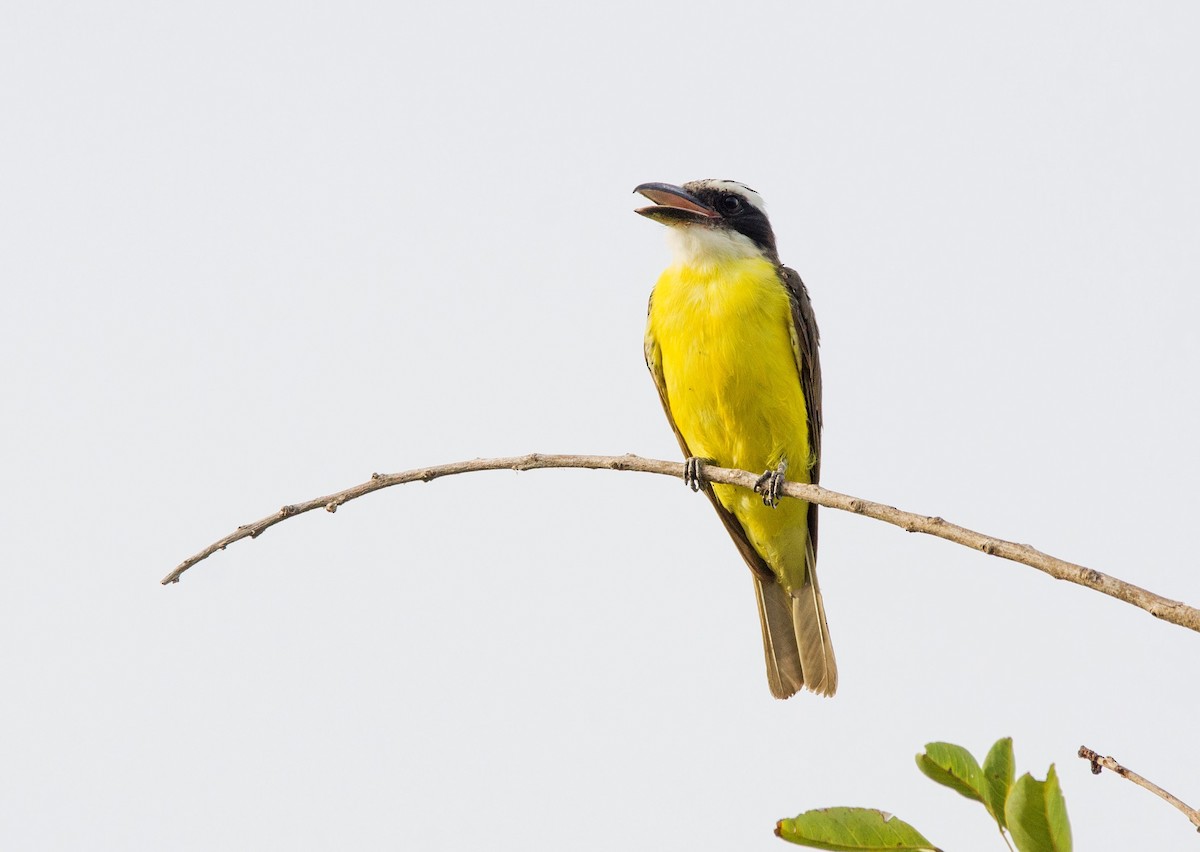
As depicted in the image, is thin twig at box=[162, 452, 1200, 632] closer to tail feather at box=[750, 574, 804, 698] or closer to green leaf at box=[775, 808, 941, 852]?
green leaf at box=[775, 808, 941, 852]

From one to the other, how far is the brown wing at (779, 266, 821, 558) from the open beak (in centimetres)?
57

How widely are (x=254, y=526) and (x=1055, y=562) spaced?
246 cm

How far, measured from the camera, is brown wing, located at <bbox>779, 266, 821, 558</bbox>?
24.2 ft

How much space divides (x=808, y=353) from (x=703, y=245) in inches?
31.7

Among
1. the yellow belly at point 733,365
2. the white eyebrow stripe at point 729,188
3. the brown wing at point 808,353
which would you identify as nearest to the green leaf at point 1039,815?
the yellow belly at point 733,365

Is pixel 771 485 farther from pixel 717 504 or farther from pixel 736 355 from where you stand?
pixel 717 504

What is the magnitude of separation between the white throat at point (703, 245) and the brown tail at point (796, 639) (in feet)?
6.34

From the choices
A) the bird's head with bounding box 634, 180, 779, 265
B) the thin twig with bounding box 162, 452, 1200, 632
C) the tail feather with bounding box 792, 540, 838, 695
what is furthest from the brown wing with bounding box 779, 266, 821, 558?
the thin twig with bounding box 162, 452, 1200, 632

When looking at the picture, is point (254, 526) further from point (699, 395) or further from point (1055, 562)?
point (699, 395)

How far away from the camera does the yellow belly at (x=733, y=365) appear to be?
7.04m

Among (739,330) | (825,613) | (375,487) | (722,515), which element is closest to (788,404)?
(739,330)

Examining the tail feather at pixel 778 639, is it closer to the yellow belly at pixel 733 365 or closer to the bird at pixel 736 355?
the bird at pixel 736 355

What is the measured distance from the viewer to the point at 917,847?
2557 millimetres

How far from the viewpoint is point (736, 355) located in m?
7.02
